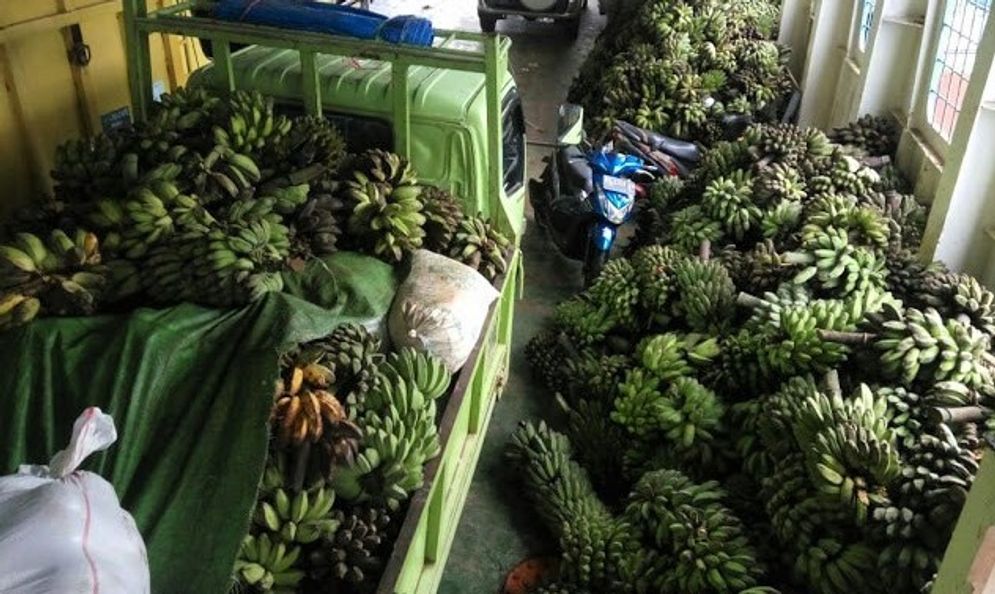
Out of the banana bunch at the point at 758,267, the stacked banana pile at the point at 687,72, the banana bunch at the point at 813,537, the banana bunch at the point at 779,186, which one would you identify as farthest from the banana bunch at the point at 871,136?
the banana bunch at the point at 813,537

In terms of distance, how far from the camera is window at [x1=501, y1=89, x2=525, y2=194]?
4.39 m

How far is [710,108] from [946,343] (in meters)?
5.11

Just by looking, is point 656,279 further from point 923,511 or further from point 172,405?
point 172,405

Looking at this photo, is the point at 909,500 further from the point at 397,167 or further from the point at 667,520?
the point at 397,167

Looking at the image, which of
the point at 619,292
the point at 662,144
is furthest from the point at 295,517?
the point at 662,144

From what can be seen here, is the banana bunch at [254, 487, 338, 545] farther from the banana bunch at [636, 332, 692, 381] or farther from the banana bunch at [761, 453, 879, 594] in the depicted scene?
the banana bunch at [636, 332, 692, 381]

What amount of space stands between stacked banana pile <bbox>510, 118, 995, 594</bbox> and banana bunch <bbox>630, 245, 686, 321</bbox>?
0.01 meters

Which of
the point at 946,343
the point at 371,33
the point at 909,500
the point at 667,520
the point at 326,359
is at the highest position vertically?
the point at 371,33

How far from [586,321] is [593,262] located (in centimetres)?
106

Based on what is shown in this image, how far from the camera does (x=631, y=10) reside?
11.3m

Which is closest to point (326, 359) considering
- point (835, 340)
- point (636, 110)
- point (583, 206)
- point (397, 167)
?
point (397, 167)

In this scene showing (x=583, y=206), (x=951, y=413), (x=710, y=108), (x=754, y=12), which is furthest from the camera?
(x=754, y=12)

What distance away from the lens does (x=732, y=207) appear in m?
5.47

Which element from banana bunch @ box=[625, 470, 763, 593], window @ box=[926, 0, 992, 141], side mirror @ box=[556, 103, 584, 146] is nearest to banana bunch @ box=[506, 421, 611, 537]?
banana bunch @ box=[625, 470, 763, 593]
